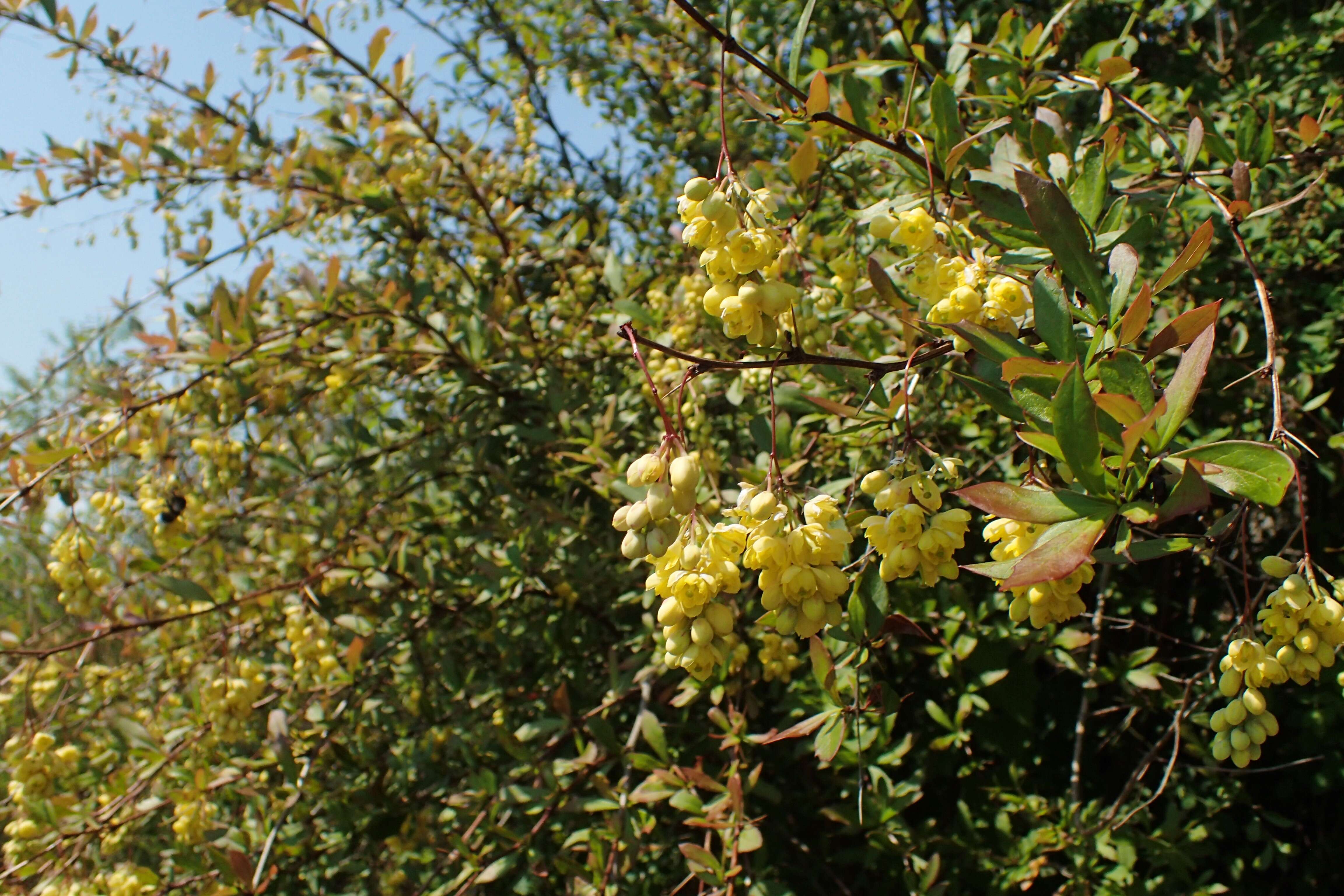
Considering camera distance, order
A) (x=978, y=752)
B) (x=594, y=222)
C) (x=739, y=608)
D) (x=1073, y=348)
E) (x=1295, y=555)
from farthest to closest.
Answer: (x=594, y=222) → (x=1295, y=555) → (x=978, y=752) → (x=739, y=608) → (x=1073, y=348)

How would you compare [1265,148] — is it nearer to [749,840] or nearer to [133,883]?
[749,840]

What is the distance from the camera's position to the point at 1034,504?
2.84ft

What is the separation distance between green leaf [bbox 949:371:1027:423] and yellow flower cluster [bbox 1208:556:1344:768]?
1.16ft

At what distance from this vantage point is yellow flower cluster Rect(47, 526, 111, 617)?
2.19m

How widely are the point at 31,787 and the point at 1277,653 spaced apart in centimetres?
287

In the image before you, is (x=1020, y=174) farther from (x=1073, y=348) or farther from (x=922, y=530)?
(x=922, y=530)

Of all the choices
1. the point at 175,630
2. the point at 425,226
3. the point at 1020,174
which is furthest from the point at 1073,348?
the point at 175,630

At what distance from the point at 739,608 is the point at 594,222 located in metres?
2.05

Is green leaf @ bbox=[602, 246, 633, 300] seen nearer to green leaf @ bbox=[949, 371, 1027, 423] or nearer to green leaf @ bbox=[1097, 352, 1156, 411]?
green leaf @ bbox=[949, 371, 1027, 423]

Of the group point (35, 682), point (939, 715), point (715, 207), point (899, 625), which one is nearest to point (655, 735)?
point (939, 715)

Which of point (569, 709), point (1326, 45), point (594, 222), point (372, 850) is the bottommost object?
point (372, 850)

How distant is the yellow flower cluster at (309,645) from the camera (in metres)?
2.31

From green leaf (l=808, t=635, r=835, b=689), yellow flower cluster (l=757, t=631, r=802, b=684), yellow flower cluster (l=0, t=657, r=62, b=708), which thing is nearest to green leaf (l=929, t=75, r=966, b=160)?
green leaf (l=808, t=635, r=835, b=689)

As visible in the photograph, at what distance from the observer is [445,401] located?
303cm
